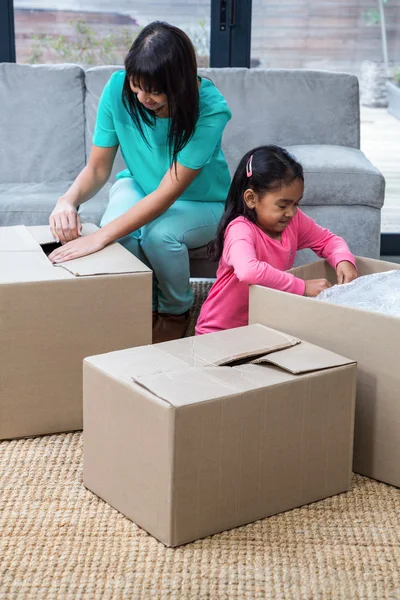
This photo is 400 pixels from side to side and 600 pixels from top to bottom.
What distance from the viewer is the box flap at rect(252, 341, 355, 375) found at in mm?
1390

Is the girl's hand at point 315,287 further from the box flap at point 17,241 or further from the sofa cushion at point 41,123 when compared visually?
the sofa cushion at point 41,123

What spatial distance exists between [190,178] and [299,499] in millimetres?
842

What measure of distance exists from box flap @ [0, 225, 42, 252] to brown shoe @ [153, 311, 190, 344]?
418 millimetres

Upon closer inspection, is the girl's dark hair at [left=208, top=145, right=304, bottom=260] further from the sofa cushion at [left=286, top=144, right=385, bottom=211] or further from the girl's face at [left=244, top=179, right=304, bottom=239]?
the sofa cushion at [left=286, top=144, right=385, bottom=211]

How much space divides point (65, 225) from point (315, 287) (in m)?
0.58

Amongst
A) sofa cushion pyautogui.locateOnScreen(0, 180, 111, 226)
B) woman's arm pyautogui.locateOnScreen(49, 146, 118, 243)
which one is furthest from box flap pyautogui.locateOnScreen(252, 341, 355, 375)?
sofa cushion pyautogui.locateOnScreen(0, 180, 111, 226)

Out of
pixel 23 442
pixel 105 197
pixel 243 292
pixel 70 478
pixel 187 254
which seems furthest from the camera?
pixel 105 197

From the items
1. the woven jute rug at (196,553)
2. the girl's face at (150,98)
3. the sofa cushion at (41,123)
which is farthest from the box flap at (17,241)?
the sofa cushion at (41,123)

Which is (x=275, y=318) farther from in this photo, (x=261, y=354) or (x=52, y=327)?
(x=52, y=327)

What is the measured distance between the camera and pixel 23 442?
1682mm

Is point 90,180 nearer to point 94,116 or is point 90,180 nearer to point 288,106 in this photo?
point 94,116

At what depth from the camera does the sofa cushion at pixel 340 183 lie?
246cm

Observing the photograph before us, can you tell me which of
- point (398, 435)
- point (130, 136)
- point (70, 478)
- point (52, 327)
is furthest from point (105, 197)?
point (398, 435)

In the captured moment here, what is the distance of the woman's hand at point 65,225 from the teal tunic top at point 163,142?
0.26 metres
